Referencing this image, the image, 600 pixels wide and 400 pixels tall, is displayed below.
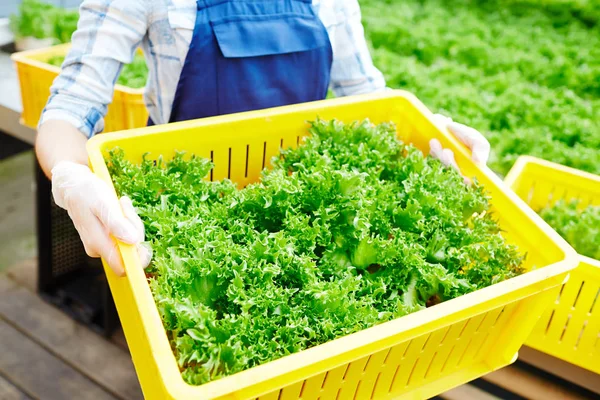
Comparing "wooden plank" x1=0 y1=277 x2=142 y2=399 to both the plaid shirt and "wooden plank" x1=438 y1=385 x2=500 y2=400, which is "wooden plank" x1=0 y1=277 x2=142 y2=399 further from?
the plaid shirt

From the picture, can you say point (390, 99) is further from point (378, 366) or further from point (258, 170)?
point (378, 366)

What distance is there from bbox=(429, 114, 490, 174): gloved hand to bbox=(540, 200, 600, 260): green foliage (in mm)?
501

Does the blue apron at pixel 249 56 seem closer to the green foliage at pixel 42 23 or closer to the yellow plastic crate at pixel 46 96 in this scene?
the yellow plastic crate at pixel 46 96

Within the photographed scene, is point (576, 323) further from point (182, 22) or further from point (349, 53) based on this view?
point (182, 22)

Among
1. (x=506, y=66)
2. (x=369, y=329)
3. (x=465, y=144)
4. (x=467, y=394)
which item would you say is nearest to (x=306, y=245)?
(x=369, y=329)

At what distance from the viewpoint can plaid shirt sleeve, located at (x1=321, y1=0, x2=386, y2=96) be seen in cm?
177

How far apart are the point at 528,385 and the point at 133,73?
7.48 feet

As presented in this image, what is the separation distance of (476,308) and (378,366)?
8.7 inches

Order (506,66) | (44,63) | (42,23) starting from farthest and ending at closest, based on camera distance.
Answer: (506,66) → (42,23) → (44,63)

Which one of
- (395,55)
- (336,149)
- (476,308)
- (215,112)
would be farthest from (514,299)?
(395,55)

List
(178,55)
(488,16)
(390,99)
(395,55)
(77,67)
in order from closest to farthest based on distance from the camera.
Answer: (77,67) → (178,55) → (390,99) → (395,55) → (488,16)

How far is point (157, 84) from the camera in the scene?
5.52 ft

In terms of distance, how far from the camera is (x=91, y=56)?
1484 mm

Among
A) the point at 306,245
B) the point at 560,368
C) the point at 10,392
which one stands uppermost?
the point at 306,245
